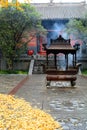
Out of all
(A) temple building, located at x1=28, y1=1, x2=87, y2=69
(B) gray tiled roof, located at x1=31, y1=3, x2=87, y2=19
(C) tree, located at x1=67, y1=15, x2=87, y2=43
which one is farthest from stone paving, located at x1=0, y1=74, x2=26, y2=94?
(B) gray tiled roof, located at x1=31, y1=3, x2=87, y2=19

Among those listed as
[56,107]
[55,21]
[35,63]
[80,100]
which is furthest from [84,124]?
[55,21]

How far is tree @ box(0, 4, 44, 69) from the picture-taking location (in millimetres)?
29484

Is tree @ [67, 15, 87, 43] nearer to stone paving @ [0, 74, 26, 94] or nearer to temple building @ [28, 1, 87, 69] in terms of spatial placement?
temple building @ [28, 1, 87, 69]

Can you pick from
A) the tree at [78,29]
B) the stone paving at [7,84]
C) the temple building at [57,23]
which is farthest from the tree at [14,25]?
the stone paving at [7,84]

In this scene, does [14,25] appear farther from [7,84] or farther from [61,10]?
[7,84]

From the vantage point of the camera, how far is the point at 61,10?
131 ft

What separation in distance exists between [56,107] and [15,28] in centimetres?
2100

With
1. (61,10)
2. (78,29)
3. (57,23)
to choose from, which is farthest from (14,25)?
(61,10)

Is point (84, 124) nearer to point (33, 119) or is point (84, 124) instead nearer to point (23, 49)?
point (33, 119)

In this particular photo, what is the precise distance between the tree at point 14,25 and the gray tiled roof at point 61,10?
6.89 metres

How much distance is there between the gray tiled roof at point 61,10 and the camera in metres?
37.3

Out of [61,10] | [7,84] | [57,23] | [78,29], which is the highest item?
[61,10]

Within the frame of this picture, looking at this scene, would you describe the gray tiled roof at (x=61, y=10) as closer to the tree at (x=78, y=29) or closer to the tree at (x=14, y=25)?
the tree at (x=78, y=29)

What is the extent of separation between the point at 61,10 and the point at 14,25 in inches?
451
